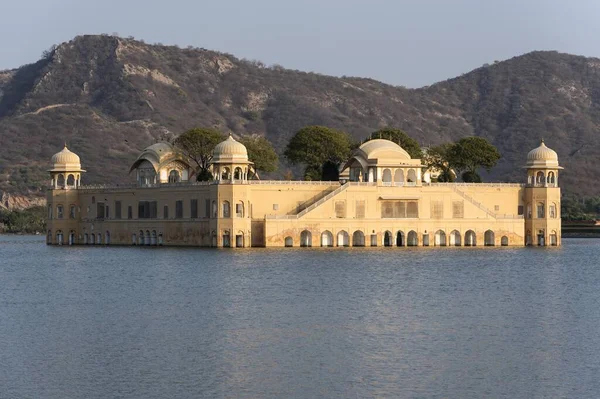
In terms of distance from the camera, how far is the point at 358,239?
9150 cm

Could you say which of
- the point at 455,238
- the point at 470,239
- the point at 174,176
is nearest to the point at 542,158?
the point at 470,239

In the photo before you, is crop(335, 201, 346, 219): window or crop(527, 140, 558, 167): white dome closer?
crop(335, 201, 346, 219): window

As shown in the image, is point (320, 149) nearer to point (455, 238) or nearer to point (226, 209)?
point (455, 238)

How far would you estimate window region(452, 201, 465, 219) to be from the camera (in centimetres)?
9388

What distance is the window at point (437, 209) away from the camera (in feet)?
306

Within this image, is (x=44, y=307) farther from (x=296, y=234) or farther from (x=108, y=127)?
(x=108, y=127)

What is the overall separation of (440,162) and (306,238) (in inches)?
1012

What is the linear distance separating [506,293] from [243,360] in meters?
21.0

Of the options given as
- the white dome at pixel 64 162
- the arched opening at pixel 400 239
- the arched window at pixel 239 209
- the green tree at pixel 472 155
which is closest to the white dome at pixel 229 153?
the arched window at pixel 239 209

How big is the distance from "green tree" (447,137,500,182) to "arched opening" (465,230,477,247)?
488 inches

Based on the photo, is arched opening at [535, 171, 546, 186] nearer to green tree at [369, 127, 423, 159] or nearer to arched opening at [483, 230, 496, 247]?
arched opening at [483, 230, 496, 247]

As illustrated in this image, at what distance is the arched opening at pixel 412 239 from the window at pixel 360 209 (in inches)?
155

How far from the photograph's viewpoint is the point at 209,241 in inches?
3531

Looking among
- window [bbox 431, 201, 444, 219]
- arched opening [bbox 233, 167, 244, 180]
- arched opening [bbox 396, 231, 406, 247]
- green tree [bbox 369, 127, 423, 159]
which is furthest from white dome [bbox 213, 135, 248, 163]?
green tree [bbox 369, 127, 423, 159]
